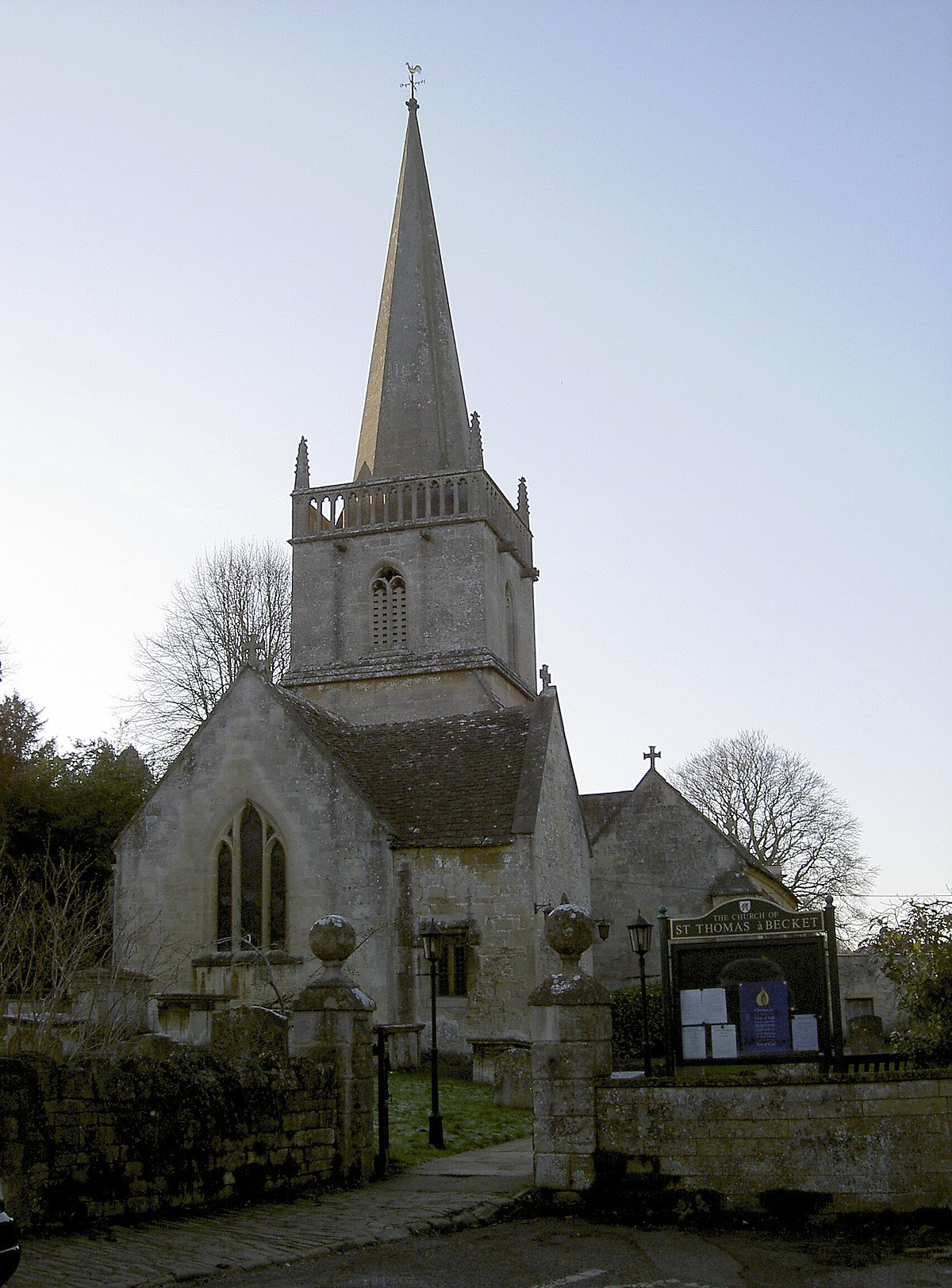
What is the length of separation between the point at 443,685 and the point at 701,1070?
1890 centimetres

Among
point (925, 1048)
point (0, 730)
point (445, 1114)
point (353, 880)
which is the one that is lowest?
point (445, 1114)

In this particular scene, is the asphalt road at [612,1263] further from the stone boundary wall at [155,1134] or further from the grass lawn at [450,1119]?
the grass lawn at [450,1119]

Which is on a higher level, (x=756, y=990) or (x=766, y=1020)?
(x=756, y=990)

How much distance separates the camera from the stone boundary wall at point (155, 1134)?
917 centimetres

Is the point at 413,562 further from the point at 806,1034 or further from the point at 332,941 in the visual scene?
the point at 806,1034

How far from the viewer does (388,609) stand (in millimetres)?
36469

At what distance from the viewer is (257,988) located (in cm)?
2391

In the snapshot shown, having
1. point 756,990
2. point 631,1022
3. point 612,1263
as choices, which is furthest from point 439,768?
point 612,1263

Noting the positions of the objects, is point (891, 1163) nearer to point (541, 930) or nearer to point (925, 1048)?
point (925, 1048)

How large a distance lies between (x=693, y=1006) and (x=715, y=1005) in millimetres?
201

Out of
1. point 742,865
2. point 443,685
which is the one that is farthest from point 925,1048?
point 443,685

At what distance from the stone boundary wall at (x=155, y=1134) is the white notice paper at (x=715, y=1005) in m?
3.66

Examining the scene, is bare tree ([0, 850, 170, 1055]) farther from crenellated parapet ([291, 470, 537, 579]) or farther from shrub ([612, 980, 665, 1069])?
crenellated parapet ([291, 470, 537, 579])

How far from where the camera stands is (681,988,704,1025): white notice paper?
1147 centimetres
